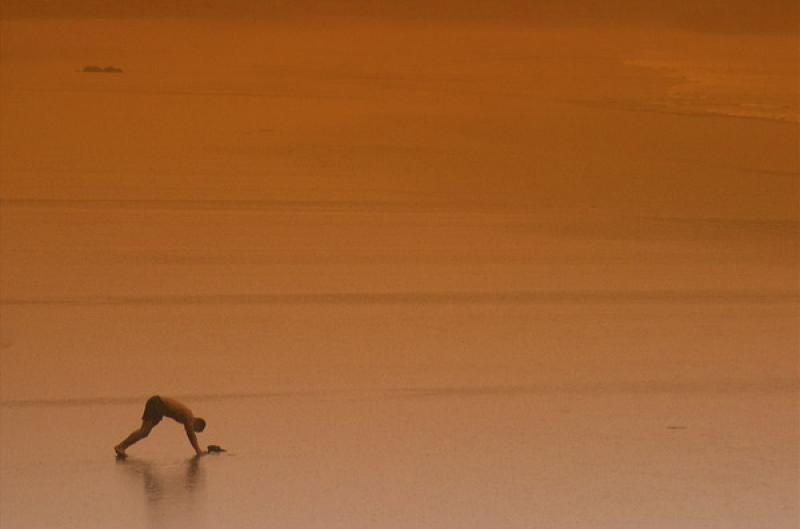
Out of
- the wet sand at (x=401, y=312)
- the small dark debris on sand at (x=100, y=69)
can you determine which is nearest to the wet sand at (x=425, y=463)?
the wet sand at (x=401, y=312)

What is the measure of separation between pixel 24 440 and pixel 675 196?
5002 millimetres

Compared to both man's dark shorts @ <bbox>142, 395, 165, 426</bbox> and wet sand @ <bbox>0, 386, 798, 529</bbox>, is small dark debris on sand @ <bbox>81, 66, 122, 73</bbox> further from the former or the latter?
man's dark shorts @ <bbox>142, 395, 165, 426</bbox>

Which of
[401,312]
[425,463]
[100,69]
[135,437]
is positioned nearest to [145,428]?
[135,437]

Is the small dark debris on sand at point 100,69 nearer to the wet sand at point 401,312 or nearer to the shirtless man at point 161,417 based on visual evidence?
the wet sand at point 401,312

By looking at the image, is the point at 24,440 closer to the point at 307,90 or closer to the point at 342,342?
the point at 342,342

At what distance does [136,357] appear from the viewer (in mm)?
4883

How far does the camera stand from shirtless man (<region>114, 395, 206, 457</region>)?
382cm

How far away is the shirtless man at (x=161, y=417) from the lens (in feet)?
12.5

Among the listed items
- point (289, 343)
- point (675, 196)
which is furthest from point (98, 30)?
point (289, 343)

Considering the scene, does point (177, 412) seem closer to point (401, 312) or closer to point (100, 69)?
point (401, 312)

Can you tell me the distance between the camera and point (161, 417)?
3.85m

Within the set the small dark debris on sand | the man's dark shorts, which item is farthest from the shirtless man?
the small dark debris on sand

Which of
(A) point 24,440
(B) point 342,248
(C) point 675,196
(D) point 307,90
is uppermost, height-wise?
(D) point 307,90

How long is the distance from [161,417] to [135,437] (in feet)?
0.27
